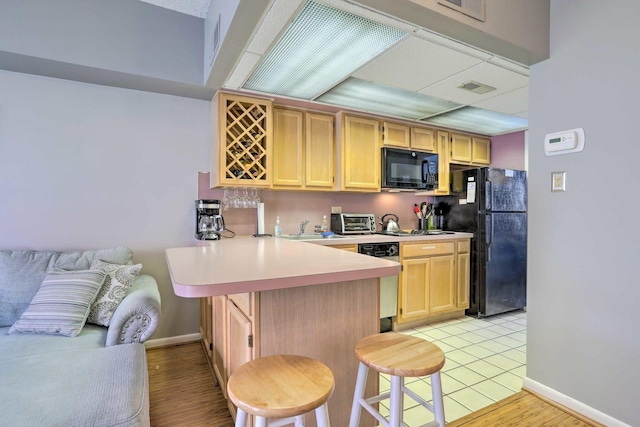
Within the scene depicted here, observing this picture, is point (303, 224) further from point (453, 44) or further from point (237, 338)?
point (453, 44)

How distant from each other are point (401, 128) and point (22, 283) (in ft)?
11.6

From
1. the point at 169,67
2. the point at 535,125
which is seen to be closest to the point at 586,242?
the point at 535,125

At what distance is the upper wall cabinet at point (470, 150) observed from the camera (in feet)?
13.5

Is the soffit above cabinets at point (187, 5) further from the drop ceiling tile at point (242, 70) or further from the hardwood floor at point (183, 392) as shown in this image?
the hardwood floor at point (183, 392)

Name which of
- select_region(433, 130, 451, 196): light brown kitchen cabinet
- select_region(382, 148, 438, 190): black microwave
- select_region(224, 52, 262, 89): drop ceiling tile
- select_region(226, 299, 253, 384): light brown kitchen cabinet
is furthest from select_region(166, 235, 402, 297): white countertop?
select_region(433, 130, 451, 196): light brown kitchen cabinet

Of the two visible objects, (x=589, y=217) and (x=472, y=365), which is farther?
(x=472, y=365)

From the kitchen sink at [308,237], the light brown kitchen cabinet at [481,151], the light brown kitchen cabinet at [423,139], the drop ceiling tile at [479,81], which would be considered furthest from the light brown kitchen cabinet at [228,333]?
the light brown kitchen cabinet at [481,151]

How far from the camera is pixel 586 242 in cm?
182

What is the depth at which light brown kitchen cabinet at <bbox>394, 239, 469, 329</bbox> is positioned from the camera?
127 inches

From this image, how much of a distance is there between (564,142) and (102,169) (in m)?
3.30

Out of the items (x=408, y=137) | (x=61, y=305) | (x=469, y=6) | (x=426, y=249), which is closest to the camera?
(x=469, y=6)

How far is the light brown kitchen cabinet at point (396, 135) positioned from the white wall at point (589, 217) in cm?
159

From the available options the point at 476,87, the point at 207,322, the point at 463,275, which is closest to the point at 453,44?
the point at 476,87

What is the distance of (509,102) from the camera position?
302cm
